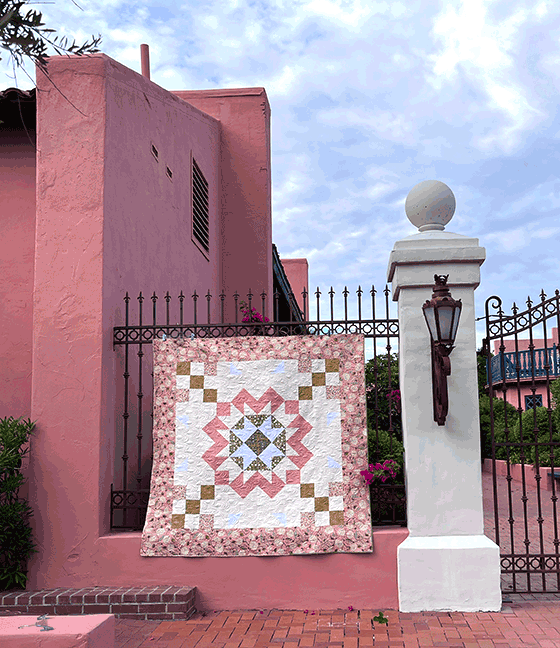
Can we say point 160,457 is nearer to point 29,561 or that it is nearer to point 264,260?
point 29,561

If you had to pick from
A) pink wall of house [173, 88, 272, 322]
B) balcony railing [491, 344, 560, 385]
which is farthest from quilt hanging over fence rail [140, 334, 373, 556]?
pink wall of house [173, 88, 272, 322]

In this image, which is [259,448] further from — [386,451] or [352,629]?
[352,629]

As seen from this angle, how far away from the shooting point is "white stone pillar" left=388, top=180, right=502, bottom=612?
17.0 feet

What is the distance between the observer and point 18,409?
6145 mm

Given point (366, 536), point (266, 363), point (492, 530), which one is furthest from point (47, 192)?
point (492, 530)

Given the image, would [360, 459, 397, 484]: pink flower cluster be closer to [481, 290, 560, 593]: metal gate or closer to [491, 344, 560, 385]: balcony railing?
[481, 290, 560, 593]: metal gate

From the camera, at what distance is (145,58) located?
10219mm

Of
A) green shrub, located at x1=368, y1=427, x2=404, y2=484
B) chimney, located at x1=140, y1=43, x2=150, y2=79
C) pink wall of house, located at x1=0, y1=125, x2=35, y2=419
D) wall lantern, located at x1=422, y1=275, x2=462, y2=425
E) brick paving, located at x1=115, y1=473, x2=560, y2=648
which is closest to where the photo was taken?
brick paving, located at x1=115, y1=473, x2=560, y2=648

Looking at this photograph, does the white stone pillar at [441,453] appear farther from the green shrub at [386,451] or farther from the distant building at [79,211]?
the distant building at [79,211]

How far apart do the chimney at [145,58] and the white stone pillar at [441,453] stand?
6.36 metres

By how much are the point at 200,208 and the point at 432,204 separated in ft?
14.9

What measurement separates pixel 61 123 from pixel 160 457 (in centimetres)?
305

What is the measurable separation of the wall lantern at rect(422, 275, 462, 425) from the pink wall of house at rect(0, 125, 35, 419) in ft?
11.9

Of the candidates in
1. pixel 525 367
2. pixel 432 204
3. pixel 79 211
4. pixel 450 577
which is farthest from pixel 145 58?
pixel 525 367
